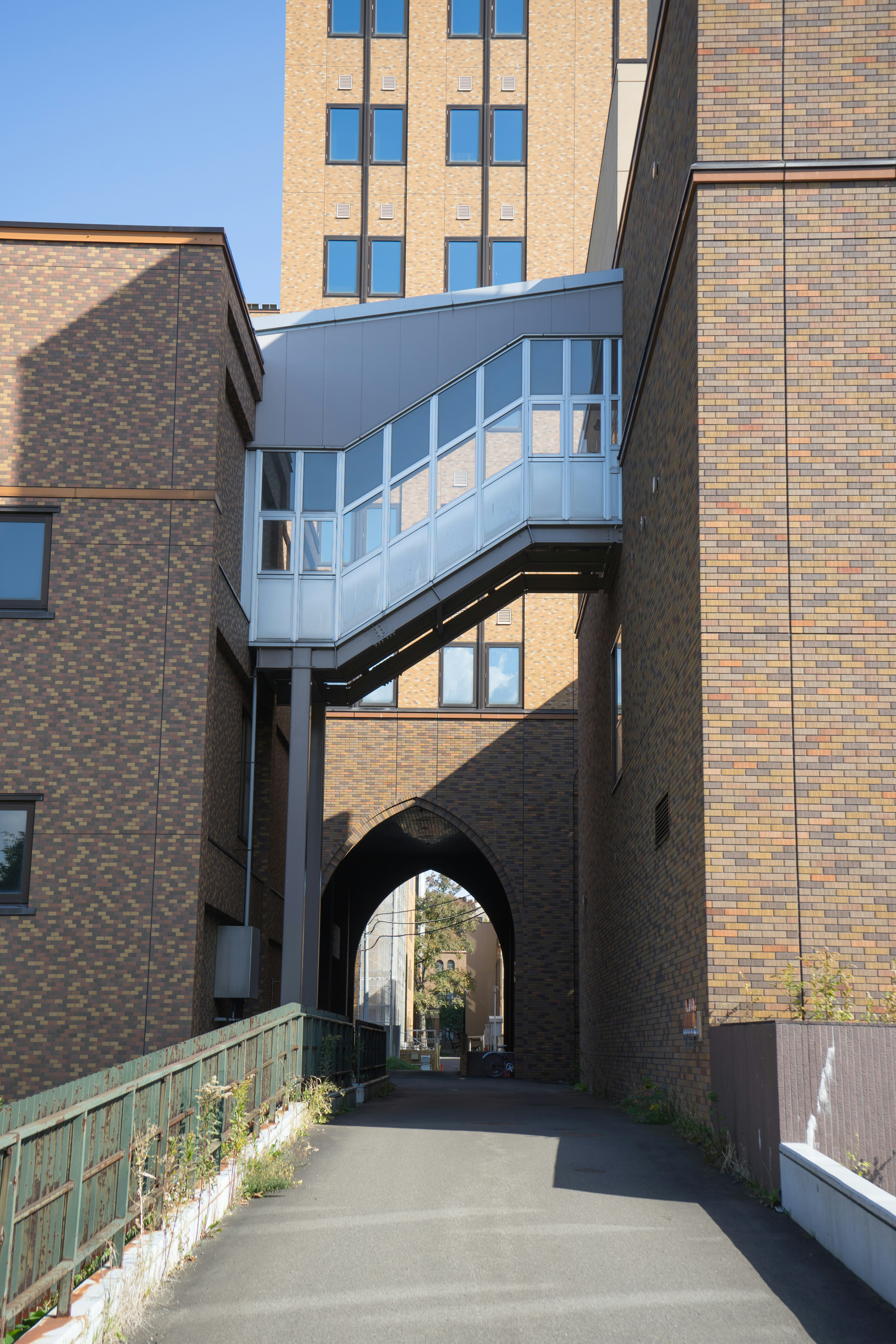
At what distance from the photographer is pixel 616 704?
63.3 feet

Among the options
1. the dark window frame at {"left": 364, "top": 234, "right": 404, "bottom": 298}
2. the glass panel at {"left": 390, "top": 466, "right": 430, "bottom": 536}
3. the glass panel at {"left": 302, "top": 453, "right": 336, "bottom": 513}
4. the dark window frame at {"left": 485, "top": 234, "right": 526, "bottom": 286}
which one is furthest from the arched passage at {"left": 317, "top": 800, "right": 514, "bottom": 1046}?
the dark window frame at {"left": 485, "top": 234, "right": 526, "bottom": 286}

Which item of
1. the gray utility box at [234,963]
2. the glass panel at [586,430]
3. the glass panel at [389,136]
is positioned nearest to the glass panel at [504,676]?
the glass panel at [586,430]

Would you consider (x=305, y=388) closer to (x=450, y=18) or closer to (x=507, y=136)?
(x=507, y=136)

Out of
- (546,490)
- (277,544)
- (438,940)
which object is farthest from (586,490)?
(438,940)

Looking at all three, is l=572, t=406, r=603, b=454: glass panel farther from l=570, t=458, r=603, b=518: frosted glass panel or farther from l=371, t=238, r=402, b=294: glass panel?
l=371, t=238, r=402, b=294: glass panel

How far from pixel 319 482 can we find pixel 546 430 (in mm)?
3352

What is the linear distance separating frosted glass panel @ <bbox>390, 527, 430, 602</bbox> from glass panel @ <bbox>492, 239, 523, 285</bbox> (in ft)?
57.5

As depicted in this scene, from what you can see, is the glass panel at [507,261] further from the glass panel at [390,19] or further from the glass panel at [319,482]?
the glass panel at [319,482]

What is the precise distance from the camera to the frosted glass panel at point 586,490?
60.4ft

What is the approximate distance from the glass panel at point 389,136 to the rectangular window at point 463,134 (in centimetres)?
122

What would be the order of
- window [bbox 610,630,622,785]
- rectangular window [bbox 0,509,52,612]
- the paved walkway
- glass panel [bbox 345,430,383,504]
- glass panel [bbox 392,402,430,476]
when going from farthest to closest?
glass panel [bbox 345,430,383,504]
glass panel [bbox 392,402,430,476]
window [bbox 610,630,622,785]
rectangular window [bbox 0,509,52,612]
the paved walkway

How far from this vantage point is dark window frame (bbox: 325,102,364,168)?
3519 centimetres

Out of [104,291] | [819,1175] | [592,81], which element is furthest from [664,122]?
[592,81]

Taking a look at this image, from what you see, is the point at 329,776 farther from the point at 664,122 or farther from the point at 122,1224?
the point at 122,1224
